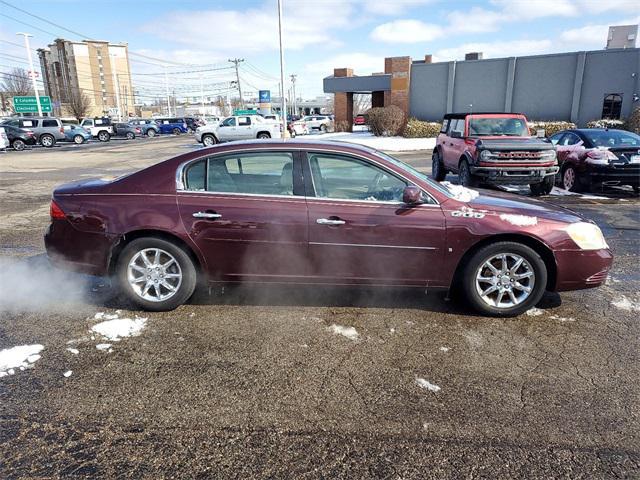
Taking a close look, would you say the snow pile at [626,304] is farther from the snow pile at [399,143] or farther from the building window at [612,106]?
the building window at [612,106]

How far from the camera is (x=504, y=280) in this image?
407 centimetres

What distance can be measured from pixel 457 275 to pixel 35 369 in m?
3.42

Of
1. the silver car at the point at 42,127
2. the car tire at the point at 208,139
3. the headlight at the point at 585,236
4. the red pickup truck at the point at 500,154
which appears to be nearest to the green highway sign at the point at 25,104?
the silver car at the point at 42,127

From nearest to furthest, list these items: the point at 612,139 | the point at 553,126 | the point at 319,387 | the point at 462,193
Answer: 1. the point at 319,387
2. the point at 462,193
3. the point at 612,139
4. the point at 553,126

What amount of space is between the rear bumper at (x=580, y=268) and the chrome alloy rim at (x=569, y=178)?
25.2 feet

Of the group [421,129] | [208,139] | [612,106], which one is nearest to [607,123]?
[612,106]

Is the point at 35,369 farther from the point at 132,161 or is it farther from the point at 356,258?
the point at 132,161

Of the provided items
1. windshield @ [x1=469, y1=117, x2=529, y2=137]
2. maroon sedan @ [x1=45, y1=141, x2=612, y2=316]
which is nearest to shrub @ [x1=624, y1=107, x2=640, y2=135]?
windshield @ [x1=469, y1=117, x2=529, y2=137]

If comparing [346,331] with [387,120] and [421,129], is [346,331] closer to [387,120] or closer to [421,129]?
[421,129]

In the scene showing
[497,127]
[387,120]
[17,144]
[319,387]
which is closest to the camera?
[319,387]

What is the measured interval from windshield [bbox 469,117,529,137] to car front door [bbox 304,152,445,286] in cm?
806

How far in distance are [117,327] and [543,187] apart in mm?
9426

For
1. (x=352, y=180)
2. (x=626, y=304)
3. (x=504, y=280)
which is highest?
A: (x=352, y=180)

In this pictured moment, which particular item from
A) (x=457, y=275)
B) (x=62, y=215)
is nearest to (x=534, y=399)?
(x=457, y=275)
